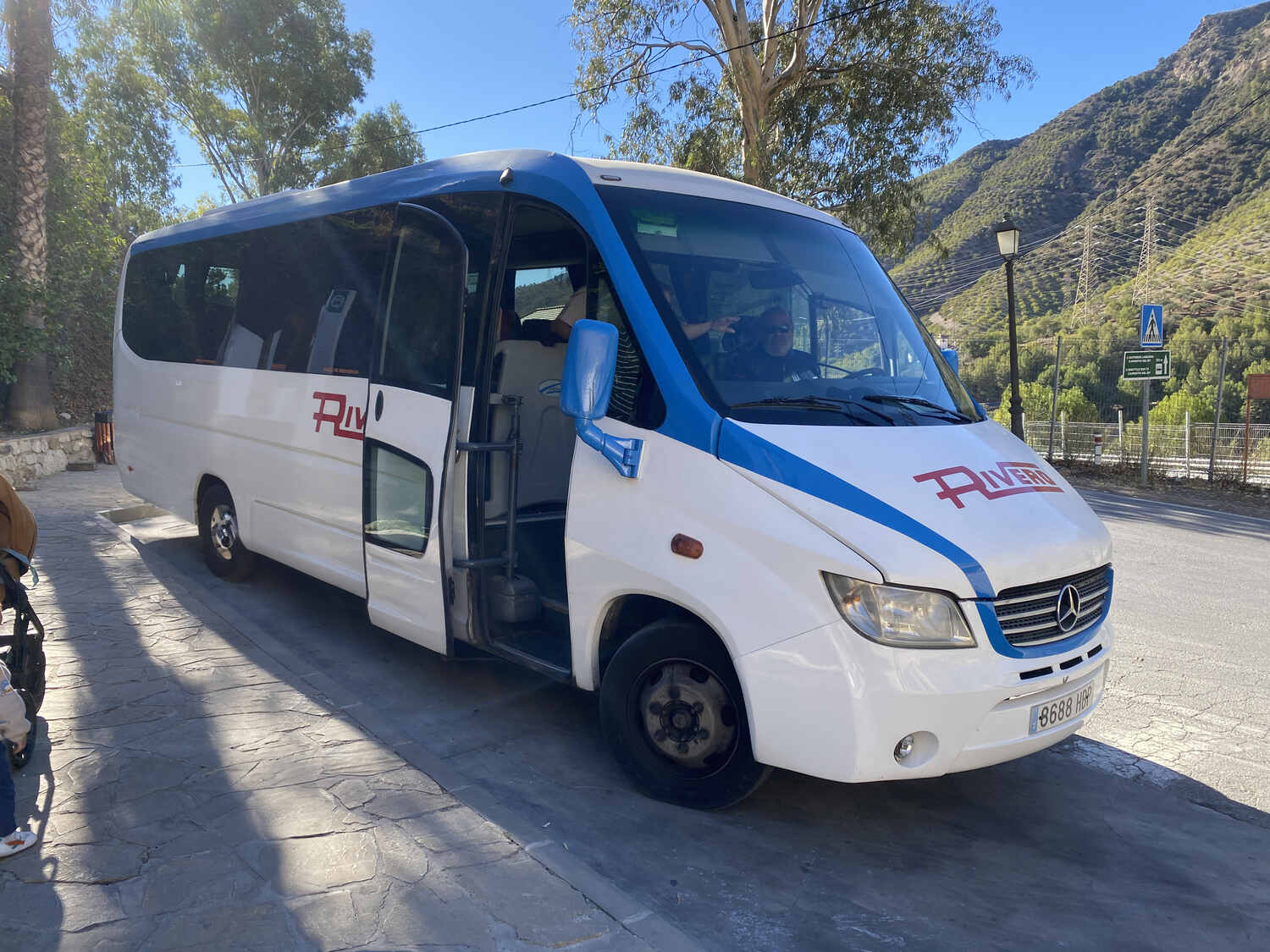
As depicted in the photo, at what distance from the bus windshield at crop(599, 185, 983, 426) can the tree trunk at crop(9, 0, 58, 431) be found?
13.0 meters

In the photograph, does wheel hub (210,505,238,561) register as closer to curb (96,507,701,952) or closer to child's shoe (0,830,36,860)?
curb (96,507,701,952)

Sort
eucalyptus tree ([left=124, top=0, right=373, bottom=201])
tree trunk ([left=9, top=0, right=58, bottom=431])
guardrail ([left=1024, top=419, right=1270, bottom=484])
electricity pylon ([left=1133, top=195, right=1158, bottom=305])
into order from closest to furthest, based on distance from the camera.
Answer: tree trunk ([left=9, top=0, right=58, bottom=431])
guardrail ([left=1024, top=419, right=1270, bottom=484])
eucalyptus tree ([left=124, top=0, right=373, bottom=201])
electricity pylon ([left=1133, top=195, right=1158, bottom=305])

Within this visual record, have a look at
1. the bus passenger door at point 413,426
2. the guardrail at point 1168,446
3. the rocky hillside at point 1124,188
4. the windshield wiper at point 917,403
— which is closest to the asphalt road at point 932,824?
the bus passenger door at point 413,426

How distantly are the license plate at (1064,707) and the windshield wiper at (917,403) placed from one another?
1228 millimetres

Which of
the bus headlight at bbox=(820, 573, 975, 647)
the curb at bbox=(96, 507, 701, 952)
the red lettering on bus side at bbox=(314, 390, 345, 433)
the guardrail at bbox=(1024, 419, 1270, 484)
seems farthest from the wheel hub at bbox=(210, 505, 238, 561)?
the guardrail at bbox=(1024, 419, 1270, 484)

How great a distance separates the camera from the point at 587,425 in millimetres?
3932

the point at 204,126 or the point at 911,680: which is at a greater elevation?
the point at 204,126

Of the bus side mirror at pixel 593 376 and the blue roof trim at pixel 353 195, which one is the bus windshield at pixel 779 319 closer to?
the bus side mirror at pixel 593 376

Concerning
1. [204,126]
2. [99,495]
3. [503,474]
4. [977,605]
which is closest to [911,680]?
[977,605]

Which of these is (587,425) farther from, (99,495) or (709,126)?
(709,126)

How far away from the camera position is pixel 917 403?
4.19 metres

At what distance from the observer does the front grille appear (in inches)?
133

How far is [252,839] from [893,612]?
8.00 ft

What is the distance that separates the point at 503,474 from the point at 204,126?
103 feet
